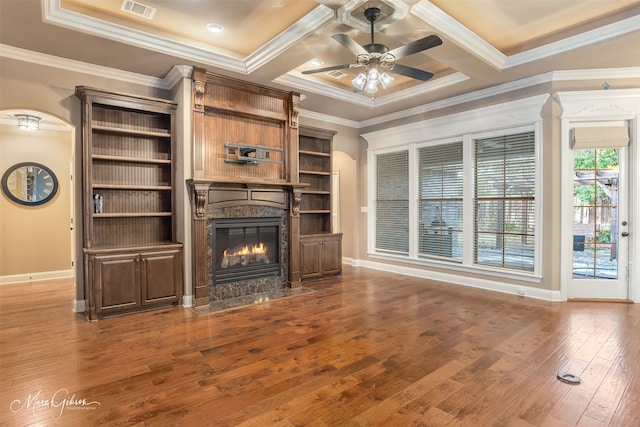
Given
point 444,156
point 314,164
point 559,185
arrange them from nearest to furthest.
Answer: point 559,185
point 444,156
point 314,164

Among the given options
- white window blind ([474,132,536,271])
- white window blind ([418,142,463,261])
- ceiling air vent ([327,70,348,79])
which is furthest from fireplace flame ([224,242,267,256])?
white window blind ([474,132,536,271])

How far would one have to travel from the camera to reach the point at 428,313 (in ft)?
13.4

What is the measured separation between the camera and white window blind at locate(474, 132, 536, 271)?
16.0ft

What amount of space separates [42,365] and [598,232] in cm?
633

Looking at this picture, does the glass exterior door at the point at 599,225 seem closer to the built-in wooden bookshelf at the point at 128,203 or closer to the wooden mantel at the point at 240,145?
the wooden mantel at the point at 240,145

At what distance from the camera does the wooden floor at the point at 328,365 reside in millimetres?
2152

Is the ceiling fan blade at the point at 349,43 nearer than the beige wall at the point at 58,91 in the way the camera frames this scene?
Yes

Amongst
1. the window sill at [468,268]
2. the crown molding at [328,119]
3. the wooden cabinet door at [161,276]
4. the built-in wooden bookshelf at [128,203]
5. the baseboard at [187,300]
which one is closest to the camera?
the built-in wooden bookshelf at [128,203]

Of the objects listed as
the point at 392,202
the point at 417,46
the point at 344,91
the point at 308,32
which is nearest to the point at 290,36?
the point at 308,32

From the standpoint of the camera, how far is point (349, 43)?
2.98 m

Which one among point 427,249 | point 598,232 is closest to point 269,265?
point 427,249

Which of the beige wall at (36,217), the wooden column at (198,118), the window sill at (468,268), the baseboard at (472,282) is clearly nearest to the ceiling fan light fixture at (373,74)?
the wooden column at (198,118)

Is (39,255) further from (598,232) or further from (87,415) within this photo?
(598,232)

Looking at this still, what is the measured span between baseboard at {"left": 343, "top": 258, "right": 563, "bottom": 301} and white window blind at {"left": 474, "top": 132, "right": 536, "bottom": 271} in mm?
288
